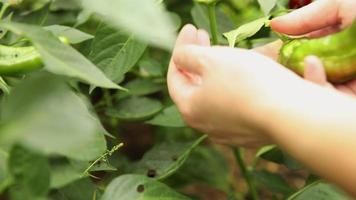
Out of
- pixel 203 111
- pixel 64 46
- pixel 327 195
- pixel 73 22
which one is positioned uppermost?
pixel 64 46

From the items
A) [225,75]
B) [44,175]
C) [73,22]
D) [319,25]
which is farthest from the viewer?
[73,22]

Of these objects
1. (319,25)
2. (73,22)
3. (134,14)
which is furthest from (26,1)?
(134,14)

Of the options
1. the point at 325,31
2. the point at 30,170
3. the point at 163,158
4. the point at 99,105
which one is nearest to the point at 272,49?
the point at 325,31

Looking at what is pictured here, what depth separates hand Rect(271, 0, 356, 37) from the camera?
97 centimetres

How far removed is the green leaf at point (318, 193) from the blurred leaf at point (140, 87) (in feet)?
1.41

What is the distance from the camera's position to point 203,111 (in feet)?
2.60

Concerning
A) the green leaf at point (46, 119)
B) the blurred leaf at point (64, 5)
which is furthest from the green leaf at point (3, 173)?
the blurred leaf at point (64, 5)

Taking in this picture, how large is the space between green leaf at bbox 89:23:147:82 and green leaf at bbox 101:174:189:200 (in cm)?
19

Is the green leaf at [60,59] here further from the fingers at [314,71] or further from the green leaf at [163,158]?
the green leaf at [163,158]

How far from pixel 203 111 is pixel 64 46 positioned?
227 millimetres

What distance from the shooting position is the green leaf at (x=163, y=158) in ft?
3.77

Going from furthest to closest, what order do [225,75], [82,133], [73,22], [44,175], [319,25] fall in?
[73,22]
[319,25]
[225,75]
[44,175]
[82,133]

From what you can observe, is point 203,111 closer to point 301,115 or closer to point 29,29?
point 301,115

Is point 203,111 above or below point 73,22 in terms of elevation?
above
